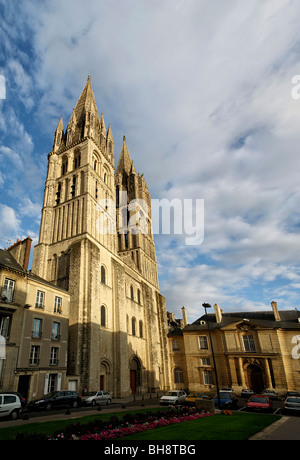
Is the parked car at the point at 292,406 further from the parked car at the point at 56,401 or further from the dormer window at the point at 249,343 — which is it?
the dormer window at the point at 249,343

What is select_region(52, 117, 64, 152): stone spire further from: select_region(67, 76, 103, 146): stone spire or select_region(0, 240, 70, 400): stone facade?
select_region(0, 240, 70, 400): stone facade

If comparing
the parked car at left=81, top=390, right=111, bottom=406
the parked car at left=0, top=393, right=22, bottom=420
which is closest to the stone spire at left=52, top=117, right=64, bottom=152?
the parked car at left=81, top=390, right=111, bottom=406

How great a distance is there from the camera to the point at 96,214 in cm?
3347

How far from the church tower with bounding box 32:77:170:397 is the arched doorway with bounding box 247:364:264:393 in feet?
40.3

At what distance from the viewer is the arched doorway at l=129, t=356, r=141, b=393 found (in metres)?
33.0

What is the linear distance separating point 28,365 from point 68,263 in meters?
11.6

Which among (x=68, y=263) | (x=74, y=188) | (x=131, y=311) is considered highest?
(x=74, y=188)

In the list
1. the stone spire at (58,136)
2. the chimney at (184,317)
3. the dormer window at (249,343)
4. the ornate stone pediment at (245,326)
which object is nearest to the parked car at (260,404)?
the dormer window at (249,343)

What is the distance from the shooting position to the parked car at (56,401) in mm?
15711

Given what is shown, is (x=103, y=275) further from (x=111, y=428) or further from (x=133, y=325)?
(x=111, y=428)

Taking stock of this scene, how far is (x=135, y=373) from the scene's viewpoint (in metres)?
34.5

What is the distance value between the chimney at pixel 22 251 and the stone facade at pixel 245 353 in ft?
72.2

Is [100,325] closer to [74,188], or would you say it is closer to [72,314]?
[72,314]
